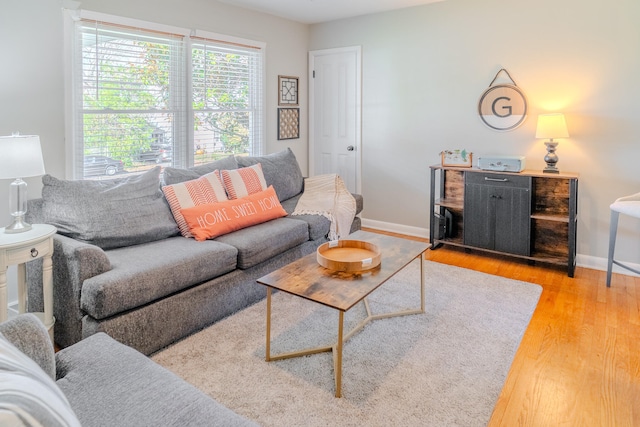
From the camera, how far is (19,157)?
2221 millimetres

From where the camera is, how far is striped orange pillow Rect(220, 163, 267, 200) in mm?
3465

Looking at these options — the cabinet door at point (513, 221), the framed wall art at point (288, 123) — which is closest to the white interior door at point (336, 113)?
the framed wall art at point (288, 123)

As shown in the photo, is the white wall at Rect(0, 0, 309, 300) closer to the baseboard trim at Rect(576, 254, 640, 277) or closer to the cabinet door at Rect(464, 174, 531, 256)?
the cabinet door at Rect(464, 174, 531, 256)

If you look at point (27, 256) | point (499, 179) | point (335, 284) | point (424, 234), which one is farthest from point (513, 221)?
point (27, 256)

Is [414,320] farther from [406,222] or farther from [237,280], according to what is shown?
[406,222]

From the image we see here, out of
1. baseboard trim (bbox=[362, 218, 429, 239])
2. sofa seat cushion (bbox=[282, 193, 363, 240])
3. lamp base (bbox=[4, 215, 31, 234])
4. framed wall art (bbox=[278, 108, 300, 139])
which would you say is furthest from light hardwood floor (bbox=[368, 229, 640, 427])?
framed wall art (bbox=[278, 108, 300, 139])

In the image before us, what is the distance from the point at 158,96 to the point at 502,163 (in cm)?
307

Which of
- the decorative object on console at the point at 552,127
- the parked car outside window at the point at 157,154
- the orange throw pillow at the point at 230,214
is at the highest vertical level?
the decorative object on console at the point at 552,127

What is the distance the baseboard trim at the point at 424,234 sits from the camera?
12.0ft

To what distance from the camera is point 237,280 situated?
9.21 ft

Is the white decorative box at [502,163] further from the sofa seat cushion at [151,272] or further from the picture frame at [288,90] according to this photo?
the sofa seat cushion at [151,272]

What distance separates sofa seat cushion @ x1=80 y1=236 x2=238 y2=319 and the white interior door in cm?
267

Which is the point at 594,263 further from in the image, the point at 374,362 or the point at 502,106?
the point at 374,362

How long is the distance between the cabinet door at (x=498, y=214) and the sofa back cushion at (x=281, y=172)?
165 cm
